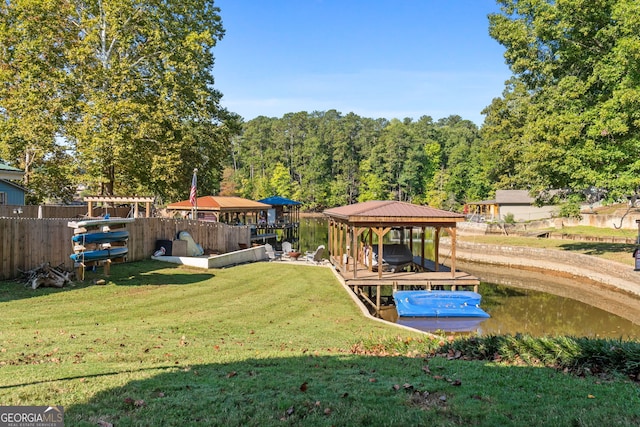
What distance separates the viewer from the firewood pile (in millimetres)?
11141

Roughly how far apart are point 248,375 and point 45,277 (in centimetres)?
868

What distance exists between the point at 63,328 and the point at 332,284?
10375 mm

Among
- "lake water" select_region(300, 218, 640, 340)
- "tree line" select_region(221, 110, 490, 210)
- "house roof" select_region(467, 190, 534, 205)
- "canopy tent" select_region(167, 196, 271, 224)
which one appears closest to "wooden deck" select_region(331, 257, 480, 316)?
"lake water" select_region(300, 218, 640, 340)

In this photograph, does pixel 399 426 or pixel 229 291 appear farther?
pixel 229 291

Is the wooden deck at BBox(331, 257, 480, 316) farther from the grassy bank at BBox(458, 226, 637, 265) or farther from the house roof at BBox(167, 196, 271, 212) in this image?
the house roof at BBox(167, 196, 271, 212)

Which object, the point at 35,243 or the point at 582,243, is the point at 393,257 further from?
the point at 582,243

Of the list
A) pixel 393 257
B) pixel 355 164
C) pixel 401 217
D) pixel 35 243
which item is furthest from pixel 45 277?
pixel 355 164

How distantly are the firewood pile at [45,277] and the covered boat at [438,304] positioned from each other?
428 inches

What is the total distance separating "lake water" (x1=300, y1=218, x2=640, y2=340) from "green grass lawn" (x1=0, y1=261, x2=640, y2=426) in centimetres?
673

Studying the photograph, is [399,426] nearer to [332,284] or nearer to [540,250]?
[332,284]

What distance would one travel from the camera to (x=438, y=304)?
15.7 metres

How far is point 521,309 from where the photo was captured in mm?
18688

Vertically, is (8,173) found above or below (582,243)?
above

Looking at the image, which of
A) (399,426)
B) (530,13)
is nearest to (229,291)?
(399,426)
